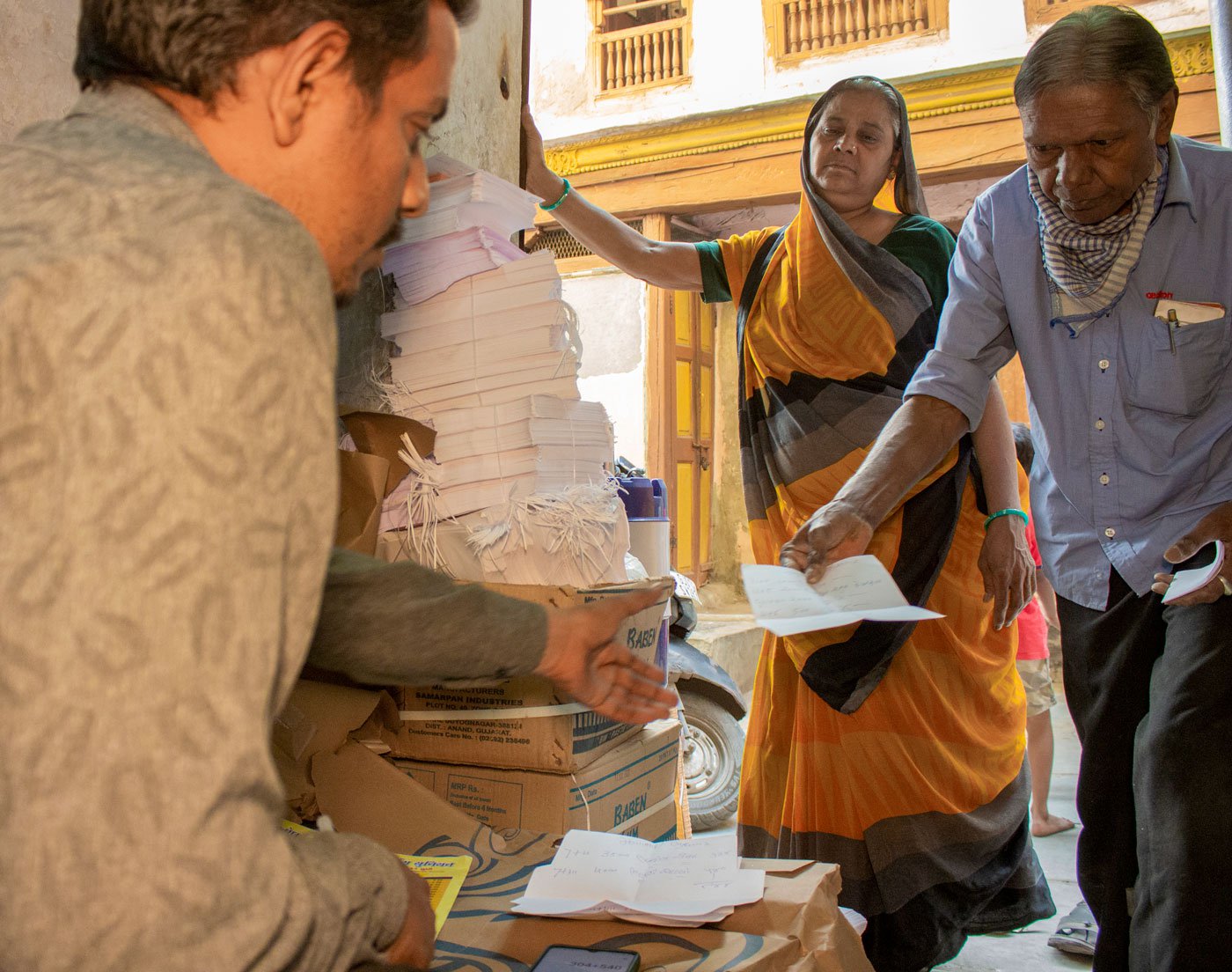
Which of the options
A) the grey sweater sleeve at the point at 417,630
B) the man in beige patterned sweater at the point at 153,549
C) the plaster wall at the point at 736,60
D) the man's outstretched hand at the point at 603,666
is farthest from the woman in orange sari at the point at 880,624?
the plaster wall at the point at 736,60

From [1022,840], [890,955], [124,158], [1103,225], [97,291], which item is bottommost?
[890,955]

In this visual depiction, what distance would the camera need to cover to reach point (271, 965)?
64 cm

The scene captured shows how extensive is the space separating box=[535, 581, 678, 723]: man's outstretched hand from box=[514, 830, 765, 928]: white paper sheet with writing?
21 cm

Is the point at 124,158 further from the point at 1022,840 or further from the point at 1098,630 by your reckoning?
the point at 1022,840

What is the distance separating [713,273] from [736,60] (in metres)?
5.71

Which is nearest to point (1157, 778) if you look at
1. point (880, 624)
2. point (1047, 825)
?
point (880, 624)

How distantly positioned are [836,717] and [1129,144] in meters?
1.40

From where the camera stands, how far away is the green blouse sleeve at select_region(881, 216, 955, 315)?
2.67 meters

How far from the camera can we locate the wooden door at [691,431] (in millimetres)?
8461

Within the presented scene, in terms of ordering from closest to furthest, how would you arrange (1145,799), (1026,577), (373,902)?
(373,902), (1145,799), (1026,577)

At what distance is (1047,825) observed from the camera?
392 centimetres

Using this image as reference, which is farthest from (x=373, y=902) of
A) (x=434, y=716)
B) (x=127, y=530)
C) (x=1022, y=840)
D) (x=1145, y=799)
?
(x=1022, y=840)

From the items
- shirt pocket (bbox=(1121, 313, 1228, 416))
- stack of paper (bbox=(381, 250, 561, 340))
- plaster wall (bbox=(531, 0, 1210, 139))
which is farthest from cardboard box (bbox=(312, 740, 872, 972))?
plaster wall (bbox=(531, 0, 1210, 139))

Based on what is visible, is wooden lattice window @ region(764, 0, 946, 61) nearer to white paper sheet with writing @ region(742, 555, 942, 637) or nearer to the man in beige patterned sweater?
white paper sheet with writing @ region(742, 555, 942, 637)
